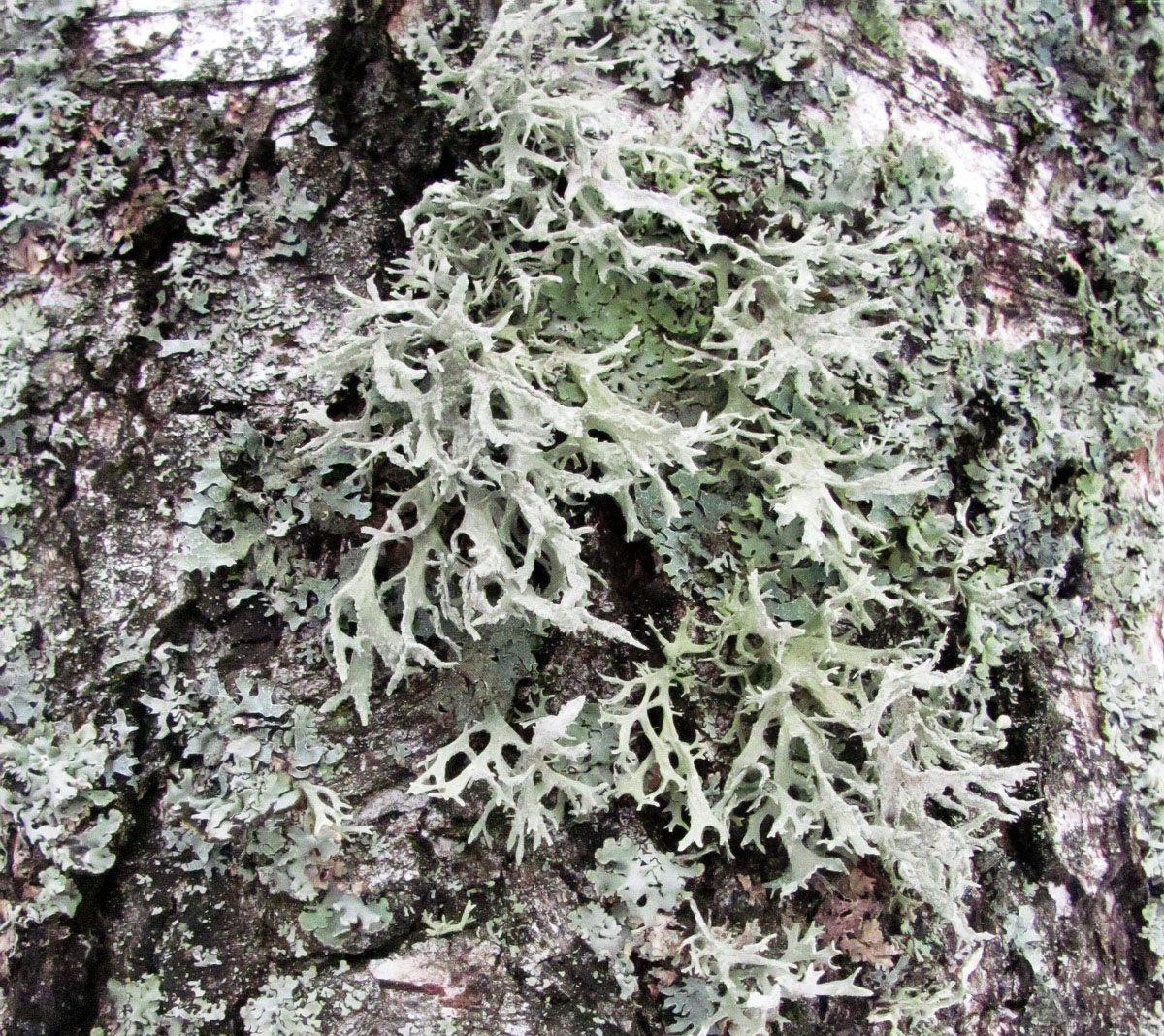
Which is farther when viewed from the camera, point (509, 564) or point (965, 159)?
point (965, 159)

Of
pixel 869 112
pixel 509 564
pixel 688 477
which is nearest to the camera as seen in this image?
pixel 509 564

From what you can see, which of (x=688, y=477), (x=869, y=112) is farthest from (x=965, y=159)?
(x=688, y=477)

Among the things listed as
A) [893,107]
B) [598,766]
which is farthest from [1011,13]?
[598,766]

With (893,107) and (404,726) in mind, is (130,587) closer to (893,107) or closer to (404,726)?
(404,726)

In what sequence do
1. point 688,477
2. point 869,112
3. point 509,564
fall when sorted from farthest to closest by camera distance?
1. point 869,112
2. point 688,477
3. point 509,564

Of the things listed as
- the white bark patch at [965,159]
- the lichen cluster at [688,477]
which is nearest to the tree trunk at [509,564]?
the lichen cluster at [688,477]

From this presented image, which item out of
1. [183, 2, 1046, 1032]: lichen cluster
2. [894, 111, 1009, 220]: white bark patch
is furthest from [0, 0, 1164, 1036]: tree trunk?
[894, 111, 1009, 220]: white bark patch

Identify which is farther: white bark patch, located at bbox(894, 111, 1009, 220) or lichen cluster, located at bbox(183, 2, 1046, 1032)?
white bark patch, located at bbox(894, 111, 1009, 220)

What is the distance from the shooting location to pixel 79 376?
2.06m

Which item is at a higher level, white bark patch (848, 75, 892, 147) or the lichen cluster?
white bark patch (848, 75, 892, 147)

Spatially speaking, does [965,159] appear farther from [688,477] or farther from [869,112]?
[688,477]

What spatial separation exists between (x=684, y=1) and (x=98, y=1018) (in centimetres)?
257

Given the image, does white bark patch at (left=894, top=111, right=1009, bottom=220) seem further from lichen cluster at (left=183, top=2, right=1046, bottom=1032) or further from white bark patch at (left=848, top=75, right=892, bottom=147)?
lichen cluster at (left=183, top=2, right=1046, bottom=1032)

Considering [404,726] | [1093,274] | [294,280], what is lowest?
[404,726]
